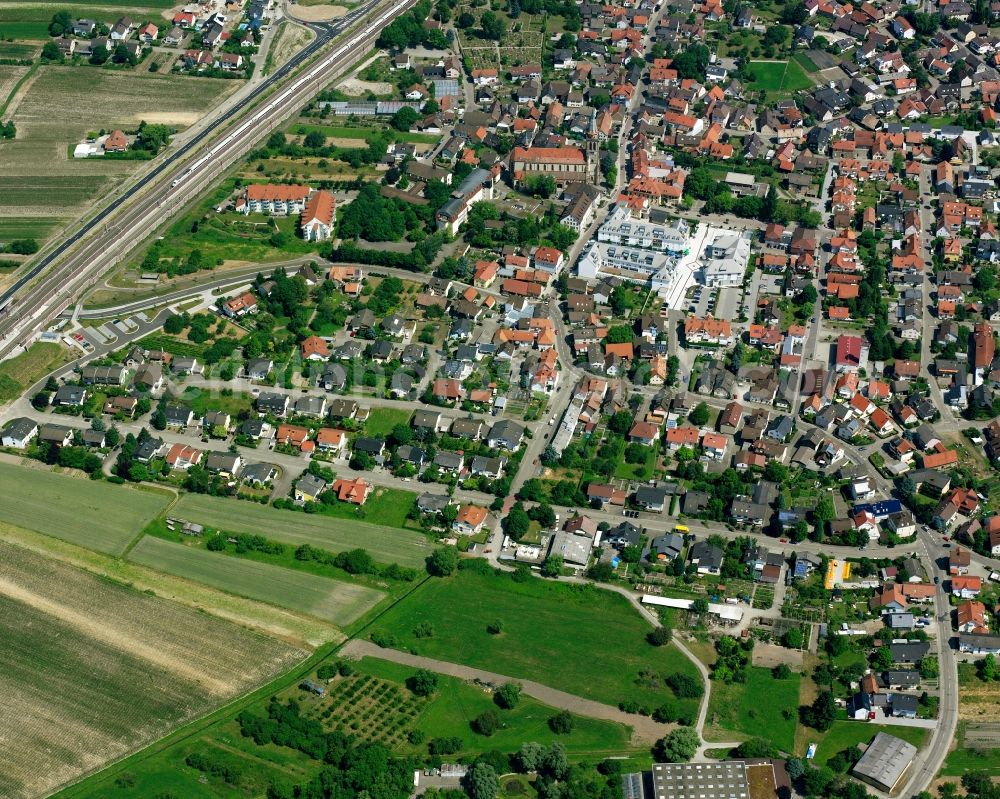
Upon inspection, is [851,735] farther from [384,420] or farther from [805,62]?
[805,62]

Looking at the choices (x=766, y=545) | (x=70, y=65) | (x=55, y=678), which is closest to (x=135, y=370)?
(x=55, y=678)

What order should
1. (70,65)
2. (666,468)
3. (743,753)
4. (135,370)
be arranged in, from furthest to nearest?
1. (70,65)
2. (135,370)
3. (666,468)
4. (743,753)

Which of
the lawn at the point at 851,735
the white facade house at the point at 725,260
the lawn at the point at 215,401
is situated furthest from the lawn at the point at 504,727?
the white facade house at the point at 725,260

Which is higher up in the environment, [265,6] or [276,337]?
[265,6]

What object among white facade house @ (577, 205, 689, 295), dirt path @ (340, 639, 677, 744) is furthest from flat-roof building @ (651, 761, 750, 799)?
white facade house @ (577, 205, 689, 295)

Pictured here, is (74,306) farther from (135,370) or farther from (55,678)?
(55,678)
